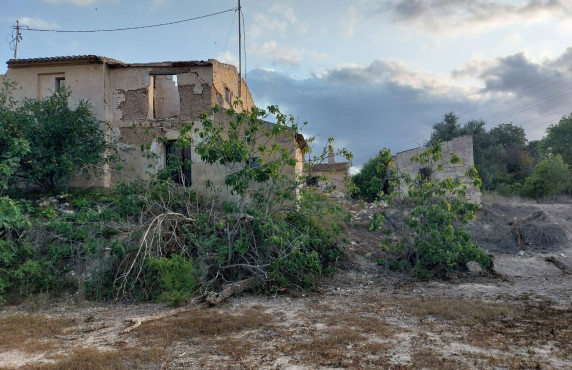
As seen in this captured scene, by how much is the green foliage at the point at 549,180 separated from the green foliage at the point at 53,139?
2227cm

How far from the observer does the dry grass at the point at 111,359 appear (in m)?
4.38

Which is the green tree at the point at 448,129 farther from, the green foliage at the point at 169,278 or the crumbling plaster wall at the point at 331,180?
the green foliage at the point at 169,278

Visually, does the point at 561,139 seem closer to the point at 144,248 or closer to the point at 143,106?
the point at 143,106

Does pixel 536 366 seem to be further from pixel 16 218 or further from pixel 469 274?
pixel 16 218

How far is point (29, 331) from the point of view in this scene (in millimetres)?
5832

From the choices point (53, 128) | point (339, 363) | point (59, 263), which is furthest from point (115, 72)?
point (339, 363)

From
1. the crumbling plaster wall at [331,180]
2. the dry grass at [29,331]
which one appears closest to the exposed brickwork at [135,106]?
A: the crumbling plaster wall at [331,180]

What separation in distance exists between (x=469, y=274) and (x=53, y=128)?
12080 millimetres

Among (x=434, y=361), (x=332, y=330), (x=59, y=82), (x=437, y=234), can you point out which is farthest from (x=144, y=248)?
(x=59, y=82)

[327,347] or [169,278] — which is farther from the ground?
[169,278]

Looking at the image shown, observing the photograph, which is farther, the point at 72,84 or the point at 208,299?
the point at 72,84

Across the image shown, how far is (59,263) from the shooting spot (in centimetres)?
845

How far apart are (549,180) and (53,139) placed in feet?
79.6

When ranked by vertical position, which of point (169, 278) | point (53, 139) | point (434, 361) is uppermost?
point (53, 139)
